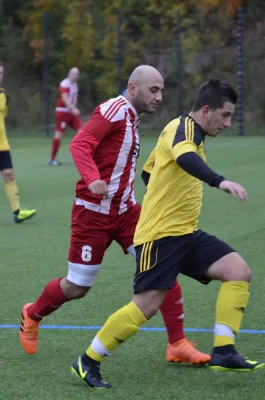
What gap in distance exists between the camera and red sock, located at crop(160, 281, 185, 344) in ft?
18.9

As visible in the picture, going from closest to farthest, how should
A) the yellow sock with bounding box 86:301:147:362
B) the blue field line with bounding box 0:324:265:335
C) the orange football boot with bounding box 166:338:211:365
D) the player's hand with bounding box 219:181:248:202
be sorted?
the player's hand with bounding box 219:181:248:202
the yellow sock with bounding box 86:301:147:362
the orange football boot with bounding box 166:338:211:365
the blue field line with bounding box 0:324:265:335

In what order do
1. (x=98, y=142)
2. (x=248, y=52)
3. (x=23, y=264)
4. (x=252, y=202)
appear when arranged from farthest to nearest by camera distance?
1. (x=248, y=52)
2. (x=252, y=202)
3. (x=23, y=264)
4. (x=98, y=142)

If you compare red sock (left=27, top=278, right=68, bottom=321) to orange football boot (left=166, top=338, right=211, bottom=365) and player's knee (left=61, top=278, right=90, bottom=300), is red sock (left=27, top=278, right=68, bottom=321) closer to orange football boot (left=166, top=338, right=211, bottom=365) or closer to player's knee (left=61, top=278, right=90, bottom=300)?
player's knee (left=61, top=278, right=90, bottom=300)

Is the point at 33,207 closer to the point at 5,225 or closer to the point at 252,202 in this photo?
the point at 5,225

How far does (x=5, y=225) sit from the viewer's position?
1178cm

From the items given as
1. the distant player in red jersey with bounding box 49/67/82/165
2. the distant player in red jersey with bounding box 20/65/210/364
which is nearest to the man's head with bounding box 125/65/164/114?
the distant player in red jersey with bounding box 20/65/210/364

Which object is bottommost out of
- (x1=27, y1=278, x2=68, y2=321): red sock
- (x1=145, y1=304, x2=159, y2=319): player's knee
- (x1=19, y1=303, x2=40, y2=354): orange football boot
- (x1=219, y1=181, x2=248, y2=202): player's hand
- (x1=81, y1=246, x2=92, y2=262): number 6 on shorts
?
(x1=19, y1=303, x2=40, y2=354): orange football boot

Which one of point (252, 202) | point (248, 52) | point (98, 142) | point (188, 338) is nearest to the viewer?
point (98, 142)

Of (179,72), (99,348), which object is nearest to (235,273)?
(99,348)

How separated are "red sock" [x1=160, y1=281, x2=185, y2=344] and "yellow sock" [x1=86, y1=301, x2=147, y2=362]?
58 centimetres

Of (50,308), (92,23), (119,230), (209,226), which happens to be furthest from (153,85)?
(92,23)

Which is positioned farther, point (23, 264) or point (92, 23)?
point (92, 23)

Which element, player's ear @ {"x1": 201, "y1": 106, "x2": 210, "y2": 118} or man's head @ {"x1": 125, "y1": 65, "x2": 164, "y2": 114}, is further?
man's head @ {"x1": 125, "y1": 65, "x2": 164, "y2": 114}

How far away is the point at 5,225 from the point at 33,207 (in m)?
1.68
